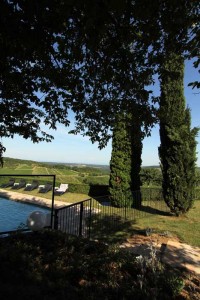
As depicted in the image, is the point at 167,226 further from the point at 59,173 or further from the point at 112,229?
the point at 59,173

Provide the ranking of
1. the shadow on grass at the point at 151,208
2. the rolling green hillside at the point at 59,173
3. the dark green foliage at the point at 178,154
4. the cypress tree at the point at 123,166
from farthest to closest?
the rolling green hillside at the point at 59,173
the cypress tree at the point at 123,166
the shadow on grass at the point at 151,208
the dark green foliage at the point at 178,154

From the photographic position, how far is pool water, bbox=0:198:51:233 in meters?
12.1

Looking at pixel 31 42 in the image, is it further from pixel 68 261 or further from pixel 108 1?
pixel 68 261

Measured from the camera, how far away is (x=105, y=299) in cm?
352

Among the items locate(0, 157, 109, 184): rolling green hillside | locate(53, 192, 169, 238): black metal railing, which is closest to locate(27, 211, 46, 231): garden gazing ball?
locate(53, 192, 169, 238): black metal railing

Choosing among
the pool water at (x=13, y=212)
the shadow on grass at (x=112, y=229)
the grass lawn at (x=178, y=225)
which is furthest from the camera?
the pool water at (x=13, y=212)

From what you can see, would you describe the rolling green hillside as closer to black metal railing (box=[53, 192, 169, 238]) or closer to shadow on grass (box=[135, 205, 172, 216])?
shadow on grass (box=[135, 205, 172, 216])

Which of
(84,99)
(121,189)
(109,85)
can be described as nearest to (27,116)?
(84,99)

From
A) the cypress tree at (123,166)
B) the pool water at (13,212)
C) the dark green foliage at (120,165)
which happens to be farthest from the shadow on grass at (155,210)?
the pool water at (13,212)

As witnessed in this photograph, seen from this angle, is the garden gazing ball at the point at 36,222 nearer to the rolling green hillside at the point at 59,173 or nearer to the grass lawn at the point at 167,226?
the grass lawn at the point at 167,226

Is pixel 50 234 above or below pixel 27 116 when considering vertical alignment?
below

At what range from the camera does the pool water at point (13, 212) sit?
12.1 metres

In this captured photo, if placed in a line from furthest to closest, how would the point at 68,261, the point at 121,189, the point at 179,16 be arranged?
the point at 121,189, the point at 68,261, the point at 179,16

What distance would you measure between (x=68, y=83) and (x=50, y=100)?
903 millimetres
